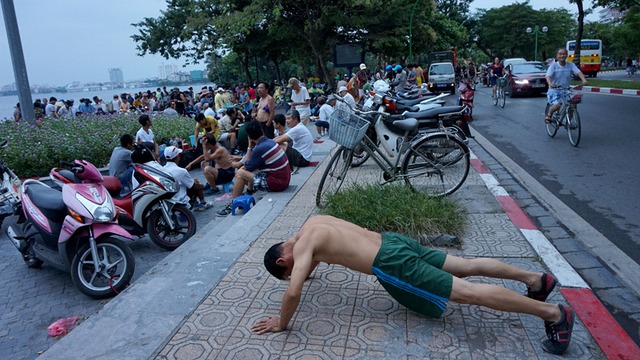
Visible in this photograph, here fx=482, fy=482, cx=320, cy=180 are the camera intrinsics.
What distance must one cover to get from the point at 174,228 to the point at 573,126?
7460 millimetres

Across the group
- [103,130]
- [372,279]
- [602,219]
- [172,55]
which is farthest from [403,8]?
[372,279]

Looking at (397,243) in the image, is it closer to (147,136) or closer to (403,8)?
(147,136)

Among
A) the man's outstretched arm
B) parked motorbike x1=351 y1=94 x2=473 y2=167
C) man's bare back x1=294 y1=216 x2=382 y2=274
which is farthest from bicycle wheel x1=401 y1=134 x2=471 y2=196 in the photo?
the man's outstretched arm

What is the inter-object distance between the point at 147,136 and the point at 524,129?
8543mm

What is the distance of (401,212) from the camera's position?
4707mm

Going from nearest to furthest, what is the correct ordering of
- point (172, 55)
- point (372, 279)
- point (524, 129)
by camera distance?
point (372, 279) < point (524, 129) < point (172, 55)

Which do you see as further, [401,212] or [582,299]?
[401,212]

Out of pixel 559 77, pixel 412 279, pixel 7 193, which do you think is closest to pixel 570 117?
pixel 559 77

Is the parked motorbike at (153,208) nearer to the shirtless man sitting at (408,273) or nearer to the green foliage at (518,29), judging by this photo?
the shirtless man sitting at (408,273)

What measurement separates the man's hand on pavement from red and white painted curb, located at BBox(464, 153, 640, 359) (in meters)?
1.97

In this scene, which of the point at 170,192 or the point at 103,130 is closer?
the point at 170,192

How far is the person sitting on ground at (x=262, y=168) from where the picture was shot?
6.71 m

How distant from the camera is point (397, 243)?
314 cm

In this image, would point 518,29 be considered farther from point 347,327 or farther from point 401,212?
point 347,327
